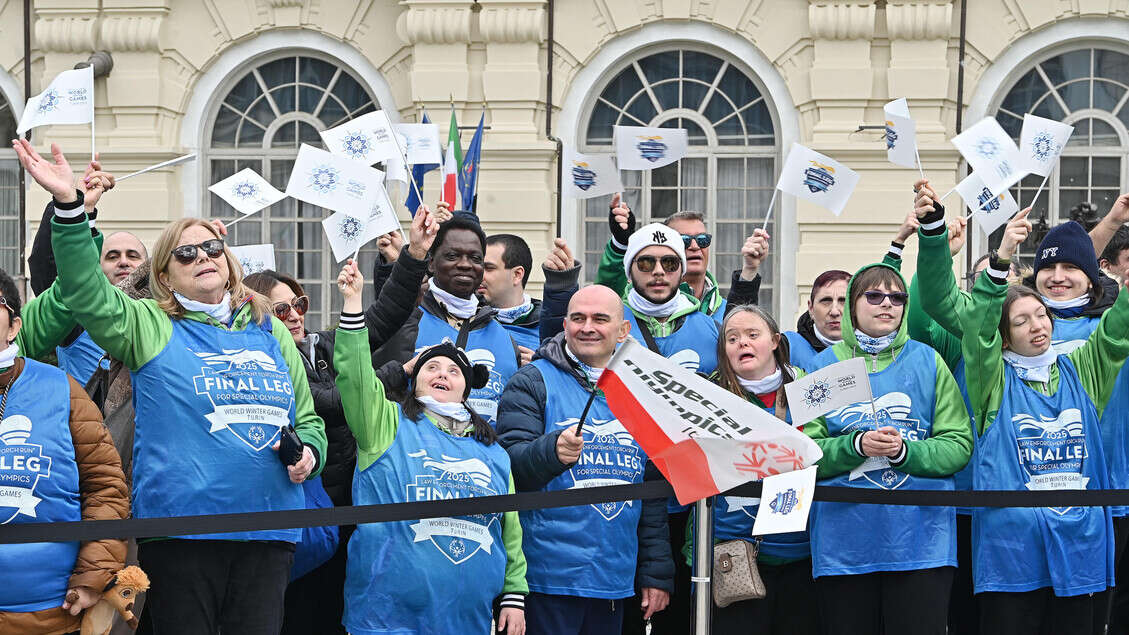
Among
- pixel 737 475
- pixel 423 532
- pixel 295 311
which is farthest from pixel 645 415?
pixel 295 311

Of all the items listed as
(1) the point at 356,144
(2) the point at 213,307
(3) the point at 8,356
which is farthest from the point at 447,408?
(1) the point at 356,144

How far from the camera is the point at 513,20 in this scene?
45.4 ft

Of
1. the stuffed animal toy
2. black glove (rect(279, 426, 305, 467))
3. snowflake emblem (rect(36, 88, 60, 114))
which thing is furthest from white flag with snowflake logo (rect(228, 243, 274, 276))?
the stuffed animal toy

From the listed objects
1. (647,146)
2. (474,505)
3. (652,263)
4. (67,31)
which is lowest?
(474,505)

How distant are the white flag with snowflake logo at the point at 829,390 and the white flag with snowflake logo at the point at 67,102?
4.58 m

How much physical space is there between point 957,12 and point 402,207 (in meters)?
5.59

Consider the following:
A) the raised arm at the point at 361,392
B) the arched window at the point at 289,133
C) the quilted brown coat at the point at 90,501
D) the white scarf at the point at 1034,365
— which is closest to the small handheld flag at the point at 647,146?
the white scarf at the point at 1034,365

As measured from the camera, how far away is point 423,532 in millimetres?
4492

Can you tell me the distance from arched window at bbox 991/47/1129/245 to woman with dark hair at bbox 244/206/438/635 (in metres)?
9.63

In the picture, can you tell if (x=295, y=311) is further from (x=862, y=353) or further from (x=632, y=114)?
(x=632, y=114)

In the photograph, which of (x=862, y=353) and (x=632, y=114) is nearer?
(x=862, y=353)

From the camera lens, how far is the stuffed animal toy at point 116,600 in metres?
4.16

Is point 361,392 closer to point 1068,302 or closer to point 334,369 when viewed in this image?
point 334,369

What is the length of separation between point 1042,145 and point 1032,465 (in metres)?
2.44
